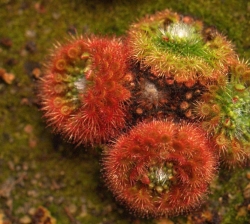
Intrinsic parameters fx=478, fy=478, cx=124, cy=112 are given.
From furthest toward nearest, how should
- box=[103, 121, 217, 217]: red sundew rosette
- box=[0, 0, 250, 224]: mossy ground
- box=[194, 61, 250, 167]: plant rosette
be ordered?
1. box=[0, 0, 250, 224]: mossy ground
2. box=[194, 61, 250, 167]: plant rosette
3. box=[103, 121, 217, 217]: red sundew rosette

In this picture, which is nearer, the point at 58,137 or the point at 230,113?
the point at 230,113

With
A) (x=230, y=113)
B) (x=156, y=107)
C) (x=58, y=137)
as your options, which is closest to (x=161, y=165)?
(x=156, y=107)

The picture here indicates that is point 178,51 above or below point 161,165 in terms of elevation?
above

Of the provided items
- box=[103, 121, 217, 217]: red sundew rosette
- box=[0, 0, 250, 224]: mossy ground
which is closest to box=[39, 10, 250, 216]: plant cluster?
box=[103, 121, 217, 217]: red sundew rosette

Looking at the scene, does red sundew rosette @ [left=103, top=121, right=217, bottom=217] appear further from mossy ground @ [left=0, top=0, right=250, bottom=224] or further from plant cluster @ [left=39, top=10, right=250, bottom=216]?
mossy ground @ [left=0, top=0, right=250, bottom=224]

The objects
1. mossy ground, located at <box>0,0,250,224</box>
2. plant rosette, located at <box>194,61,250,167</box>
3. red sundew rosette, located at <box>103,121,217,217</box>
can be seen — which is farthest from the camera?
mossy ground, located at <box>0,0,250,224</box>

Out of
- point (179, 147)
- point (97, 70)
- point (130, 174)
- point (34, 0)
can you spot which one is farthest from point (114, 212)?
point (34, 0)

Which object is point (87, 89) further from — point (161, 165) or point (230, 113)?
point (230, 113)
